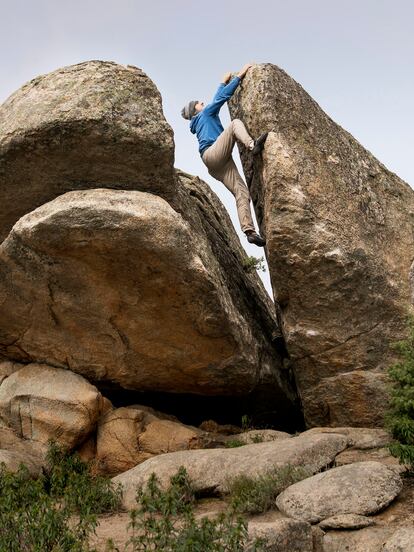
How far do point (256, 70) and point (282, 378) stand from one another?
25.8ft

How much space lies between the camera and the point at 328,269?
14.9 m

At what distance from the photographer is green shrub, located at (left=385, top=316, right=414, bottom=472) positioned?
11.4 metres

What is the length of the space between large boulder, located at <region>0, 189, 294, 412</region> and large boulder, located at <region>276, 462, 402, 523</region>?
16.1 feet

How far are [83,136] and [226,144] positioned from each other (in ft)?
14.9

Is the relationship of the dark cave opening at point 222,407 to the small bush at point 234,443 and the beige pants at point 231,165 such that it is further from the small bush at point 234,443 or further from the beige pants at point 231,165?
the beige pants at point 231,165

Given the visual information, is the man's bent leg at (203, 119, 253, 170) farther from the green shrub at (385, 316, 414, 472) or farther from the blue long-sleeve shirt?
the green shrub at (385, 316, 414, 472)

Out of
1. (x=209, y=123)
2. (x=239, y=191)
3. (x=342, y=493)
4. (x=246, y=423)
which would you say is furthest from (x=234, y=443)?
(x=209, y=123)

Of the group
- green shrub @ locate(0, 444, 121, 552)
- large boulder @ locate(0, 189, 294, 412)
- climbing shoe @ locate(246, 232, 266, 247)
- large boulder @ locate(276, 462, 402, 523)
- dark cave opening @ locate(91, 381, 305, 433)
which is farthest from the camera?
dark cave opening @ locate(91, 381, 305, 433)

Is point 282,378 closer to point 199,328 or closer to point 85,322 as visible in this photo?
point 199,328

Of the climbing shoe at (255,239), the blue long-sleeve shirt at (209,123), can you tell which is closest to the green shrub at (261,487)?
the climbing shoe at (255,239)

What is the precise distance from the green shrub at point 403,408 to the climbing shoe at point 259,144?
5766 mm

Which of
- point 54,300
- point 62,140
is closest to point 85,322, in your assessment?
point 54,300

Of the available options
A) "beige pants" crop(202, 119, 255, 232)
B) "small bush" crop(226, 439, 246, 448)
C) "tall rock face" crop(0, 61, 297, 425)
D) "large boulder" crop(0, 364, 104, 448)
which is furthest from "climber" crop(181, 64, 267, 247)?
"large boulder" crop(0, 364, 104, 448)

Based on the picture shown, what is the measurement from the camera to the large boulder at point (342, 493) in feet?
33.7
